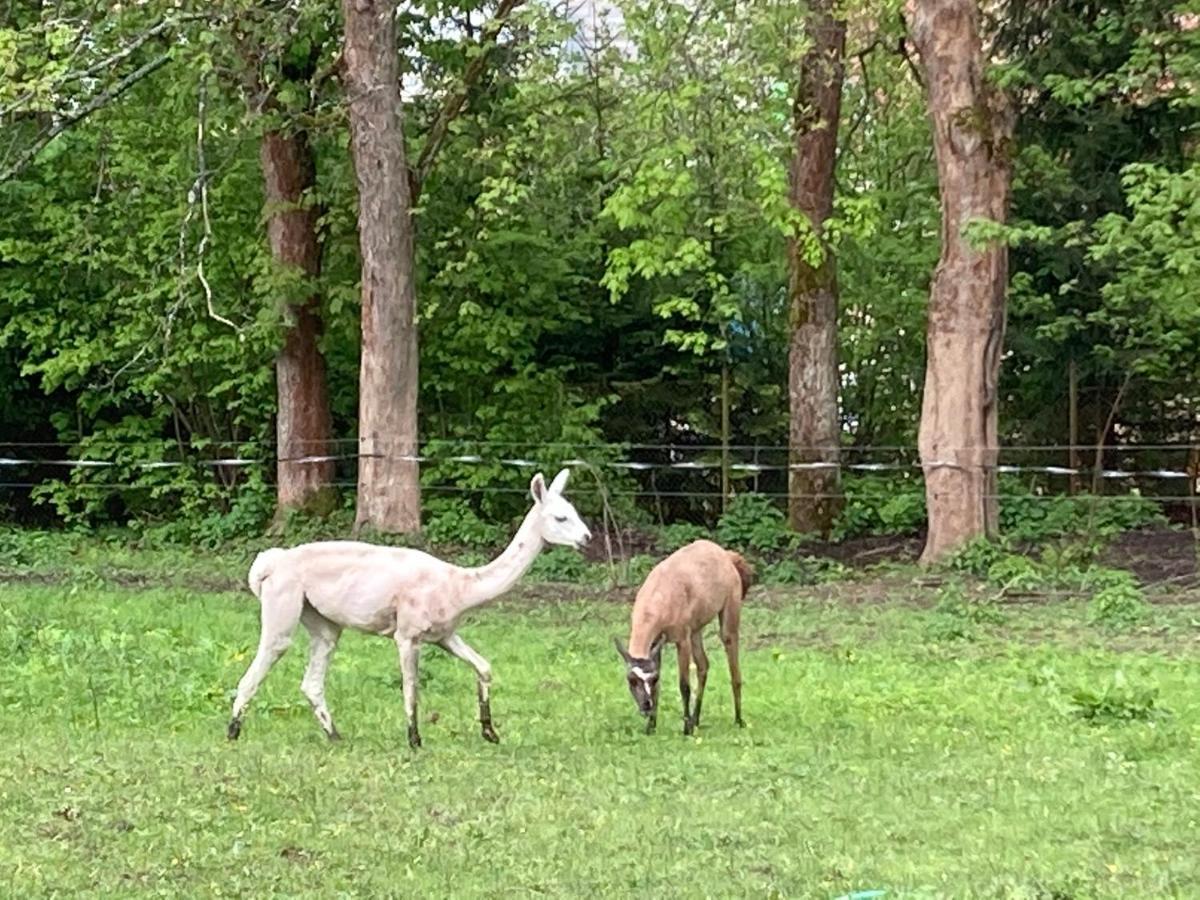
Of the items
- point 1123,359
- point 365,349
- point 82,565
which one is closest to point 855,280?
point 1123,359

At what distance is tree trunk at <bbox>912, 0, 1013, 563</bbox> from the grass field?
4.50 m

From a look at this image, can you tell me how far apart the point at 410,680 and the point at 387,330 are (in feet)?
35.4

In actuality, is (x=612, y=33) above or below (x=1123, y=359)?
above

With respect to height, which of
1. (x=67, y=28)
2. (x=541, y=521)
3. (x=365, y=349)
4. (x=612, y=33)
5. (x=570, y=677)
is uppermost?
(x=612, y=33)

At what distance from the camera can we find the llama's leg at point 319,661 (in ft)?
31.0

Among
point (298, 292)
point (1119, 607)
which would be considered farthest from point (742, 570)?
point (298, 292)

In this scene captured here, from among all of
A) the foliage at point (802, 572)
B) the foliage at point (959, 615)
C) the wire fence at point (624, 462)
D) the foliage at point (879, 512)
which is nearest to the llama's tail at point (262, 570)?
the foliage at point (959, 615)

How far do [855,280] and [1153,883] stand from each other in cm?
1967

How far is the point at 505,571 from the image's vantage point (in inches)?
376

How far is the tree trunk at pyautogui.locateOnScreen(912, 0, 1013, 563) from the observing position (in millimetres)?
18391

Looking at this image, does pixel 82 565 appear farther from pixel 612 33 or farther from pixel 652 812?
pixel 652 812

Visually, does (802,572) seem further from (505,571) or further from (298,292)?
(505,571)

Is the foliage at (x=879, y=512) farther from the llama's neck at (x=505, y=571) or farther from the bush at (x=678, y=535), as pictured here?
the llama's neck at (x=505, y=571)

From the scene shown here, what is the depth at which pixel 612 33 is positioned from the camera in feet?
83.3
